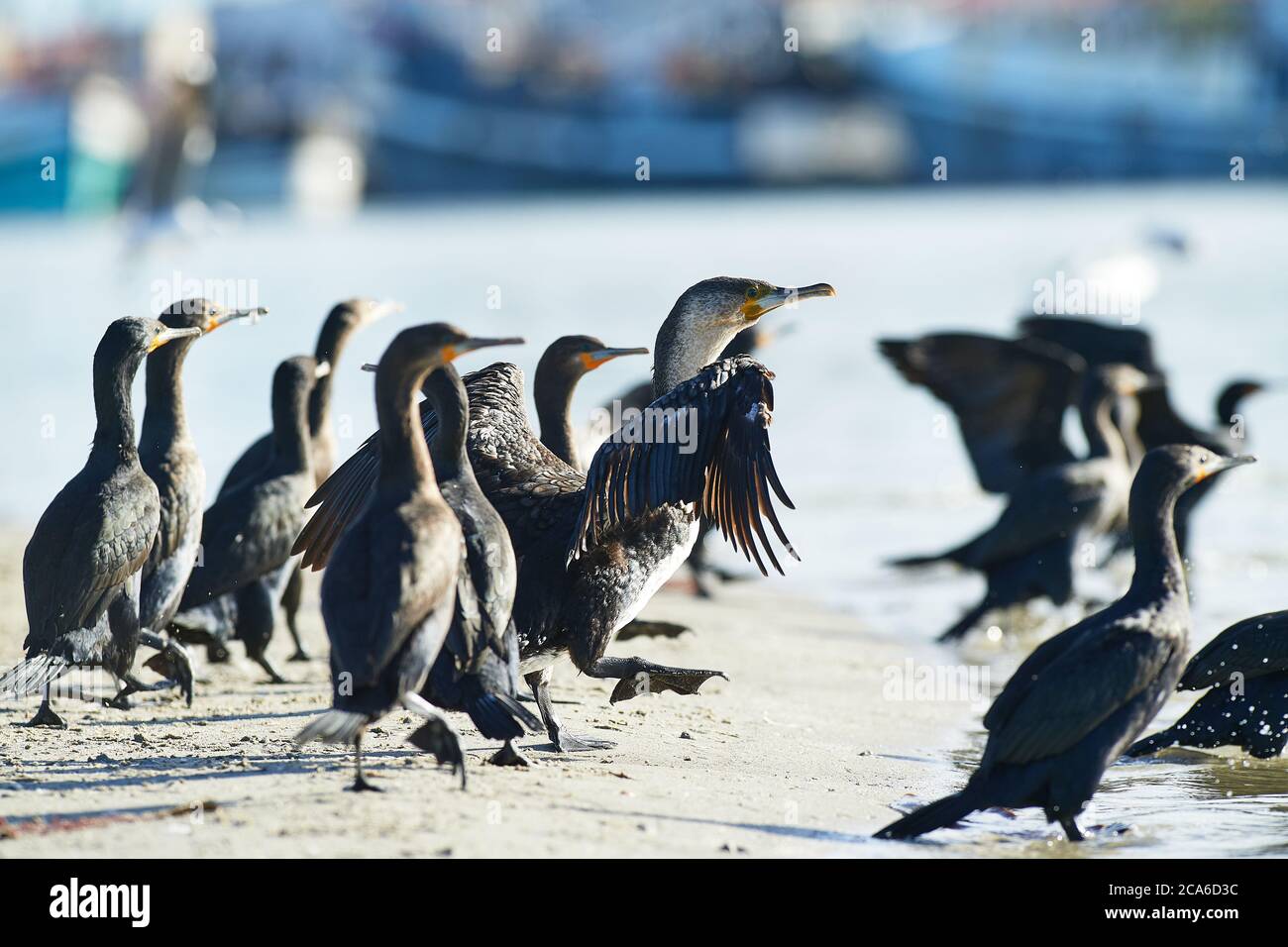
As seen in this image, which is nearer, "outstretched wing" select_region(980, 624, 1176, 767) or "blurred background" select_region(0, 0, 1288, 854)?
"outstretched wing" select_region(980, 624, 1176, 767)

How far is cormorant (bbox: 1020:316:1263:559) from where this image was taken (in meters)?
10.6

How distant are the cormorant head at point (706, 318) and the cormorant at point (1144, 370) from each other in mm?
4306

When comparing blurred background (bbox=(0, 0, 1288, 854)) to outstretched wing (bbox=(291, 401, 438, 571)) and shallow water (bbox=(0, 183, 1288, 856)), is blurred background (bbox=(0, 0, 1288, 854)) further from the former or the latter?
outstretched wing (bbox=(291, 401, 438, 571))

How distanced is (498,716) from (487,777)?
26cm

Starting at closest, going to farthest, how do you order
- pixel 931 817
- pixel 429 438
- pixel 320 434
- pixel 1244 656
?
pixel 931 817
pixel 1244 656
pixel 429 438
pixel 320 434

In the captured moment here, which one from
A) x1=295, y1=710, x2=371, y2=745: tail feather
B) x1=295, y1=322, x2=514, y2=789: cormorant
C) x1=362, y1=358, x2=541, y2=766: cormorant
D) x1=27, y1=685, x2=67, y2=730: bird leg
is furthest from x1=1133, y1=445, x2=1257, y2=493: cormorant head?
x1=27, y1=685, x2=67, y2=730: bird leg

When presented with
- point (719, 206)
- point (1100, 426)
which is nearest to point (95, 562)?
point (1100, 426)

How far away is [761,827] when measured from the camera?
17.3 feet

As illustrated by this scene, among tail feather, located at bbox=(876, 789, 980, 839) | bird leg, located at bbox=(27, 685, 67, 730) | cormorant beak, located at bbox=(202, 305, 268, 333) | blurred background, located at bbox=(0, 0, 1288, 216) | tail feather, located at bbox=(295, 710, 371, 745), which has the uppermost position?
blurred background, located at bbox=(0, 0, 1288, 216)

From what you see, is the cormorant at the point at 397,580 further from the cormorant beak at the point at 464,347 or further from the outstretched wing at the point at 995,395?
the outstretched wing at the point at 995,395

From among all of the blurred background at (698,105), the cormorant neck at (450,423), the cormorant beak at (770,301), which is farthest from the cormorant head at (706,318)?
the blurred background at (698,105)

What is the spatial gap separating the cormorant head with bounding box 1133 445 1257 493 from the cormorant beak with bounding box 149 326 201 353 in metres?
3.54

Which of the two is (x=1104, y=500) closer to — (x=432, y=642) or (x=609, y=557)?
(x=609, y=557)

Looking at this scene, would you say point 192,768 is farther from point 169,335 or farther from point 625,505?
point 169,335
